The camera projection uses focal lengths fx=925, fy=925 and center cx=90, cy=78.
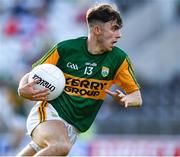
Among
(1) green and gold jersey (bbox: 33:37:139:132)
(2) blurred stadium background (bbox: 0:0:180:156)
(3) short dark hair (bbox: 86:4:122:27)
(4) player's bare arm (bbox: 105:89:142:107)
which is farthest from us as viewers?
(2) blurred stadium background (bbox: 0:0:180:156)

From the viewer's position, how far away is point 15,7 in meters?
19.4

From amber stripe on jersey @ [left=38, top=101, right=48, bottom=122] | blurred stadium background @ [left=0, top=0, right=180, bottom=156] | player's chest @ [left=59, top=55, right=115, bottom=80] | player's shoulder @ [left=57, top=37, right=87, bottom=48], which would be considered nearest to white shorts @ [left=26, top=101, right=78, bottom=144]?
amber stripe on jersey @ [left=38, top=101, right=48, bottom=122]

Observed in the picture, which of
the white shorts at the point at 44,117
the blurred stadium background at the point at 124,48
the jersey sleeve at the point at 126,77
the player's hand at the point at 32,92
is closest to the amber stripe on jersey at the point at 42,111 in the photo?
the white shorts at the point at 44,117

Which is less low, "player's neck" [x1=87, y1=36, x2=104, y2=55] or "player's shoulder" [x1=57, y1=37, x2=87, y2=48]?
"player's shoulder" [x1=57, y1=37, x2=87, y2=48]

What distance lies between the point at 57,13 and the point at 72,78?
10.4m

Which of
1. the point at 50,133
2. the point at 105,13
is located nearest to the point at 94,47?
the point at 105,13

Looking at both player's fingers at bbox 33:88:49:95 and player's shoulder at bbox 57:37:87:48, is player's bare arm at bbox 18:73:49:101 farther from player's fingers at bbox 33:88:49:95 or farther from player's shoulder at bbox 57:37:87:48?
player's shoulder at bbox 57:37:87:48

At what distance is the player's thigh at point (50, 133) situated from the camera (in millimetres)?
8695

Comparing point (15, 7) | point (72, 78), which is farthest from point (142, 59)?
point (72, 78)

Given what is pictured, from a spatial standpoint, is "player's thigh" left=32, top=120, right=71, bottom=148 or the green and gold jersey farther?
the green and gold jersey

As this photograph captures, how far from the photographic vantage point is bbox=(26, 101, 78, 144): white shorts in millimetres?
9000

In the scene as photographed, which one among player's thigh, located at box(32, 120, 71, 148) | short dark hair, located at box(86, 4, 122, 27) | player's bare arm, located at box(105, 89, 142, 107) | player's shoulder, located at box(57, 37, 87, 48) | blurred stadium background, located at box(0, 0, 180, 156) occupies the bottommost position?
blurred stadium background, located at box(0, 0, 180, 156)

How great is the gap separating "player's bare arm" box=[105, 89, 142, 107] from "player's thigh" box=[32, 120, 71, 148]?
Result: 57 centimetres

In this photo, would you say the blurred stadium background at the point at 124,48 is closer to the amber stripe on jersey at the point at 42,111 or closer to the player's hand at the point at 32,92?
the amber stripe on jersey at the point at 42,111
